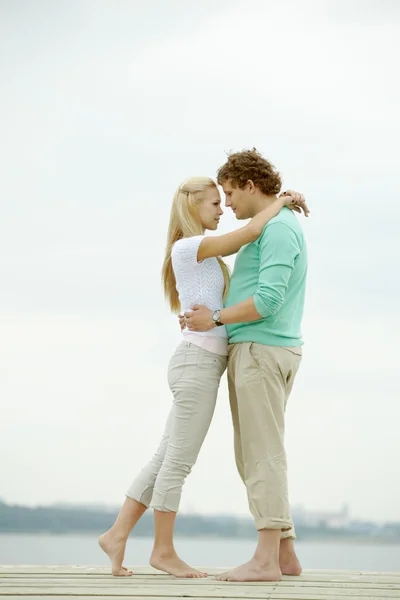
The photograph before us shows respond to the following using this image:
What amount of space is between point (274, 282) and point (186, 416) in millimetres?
759

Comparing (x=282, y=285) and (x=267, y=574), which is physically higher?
(x=282, y=285)

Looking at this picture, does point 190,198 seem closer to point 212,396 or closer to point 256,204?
point 256,204

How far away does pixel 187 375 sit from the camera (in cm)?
429

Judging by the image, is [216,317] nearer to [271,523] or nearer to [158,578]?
[271,523]

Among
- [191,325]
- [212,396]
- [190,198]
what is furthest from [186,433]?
[190,198]

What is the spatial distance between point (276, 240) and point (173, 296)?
717 millimetres

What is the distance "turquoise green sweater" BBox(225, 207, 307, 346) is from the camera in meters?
4.13

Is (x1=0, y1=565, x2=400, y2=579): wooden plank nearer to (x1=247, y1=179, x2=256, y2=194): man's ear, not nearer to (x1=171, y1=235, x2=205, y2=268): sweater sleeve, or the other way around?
(x1=171, y1=235, x2=205, y2=268): sweater sleeve

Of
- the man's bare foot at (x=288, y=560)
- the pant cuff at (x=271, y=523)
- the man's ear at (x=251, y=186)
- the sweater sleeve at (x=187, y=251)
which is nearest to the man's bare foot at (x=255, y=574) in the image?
the pant cuff at (x=271, y=523)

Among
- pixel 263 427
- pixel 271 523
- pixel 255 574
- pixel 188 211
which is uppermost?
pixel 188 211

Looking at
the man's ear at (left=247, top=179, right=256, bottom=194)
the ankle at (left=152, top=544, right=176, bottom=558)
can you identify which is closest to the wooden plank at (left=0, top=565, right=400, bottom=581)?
the ankle at (left=152, top=544, right=176, bottom=558)

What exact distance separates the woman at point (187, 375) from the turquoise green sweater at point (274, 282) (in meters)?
0.07

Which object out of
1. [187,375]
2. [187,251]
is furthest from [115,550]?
[187,251]

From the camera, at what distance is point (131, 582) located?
155 inches
